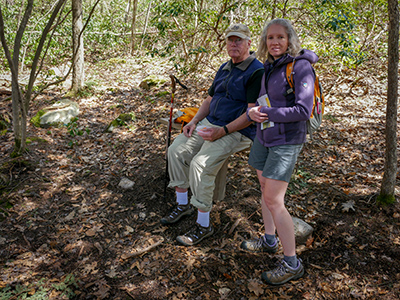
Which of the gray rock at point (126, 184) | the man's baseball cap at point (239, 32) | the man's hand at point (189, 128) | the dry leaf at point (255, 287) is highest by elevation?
the man's baseball cap at point (239, 32)

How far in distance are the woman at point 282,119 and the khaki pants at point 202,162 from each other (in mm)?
606

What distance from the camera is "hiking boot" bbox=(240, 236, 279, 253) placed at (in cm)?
296

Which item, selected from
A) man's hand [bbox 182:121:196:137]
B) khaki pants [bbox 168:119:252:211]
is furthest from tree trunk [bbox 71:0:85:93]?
khaki pants [bbox 168:119:252:211]

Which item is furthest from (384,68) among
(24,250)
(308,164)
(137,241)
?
(24,250)

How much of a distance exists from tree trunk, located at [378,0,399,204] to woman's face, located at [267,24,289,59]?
4.78 feet

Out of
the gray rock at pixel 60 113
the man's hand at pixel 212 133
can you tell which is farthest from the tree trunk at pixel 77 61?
the man's hand at pixel 212 133

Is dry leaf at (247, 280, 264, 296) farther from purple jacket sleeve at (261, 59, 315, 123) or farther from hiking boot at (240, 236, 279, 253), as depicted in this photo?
purple jacket sleeve at (261, 59, 315, 123)

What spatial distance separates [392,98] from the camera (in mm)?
3047

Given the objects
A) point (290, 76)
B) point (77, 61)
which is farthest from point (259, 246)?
point (77, 61)

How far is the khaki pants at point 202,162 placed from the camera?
307 centimetres

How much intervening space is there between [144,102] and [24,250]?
195 inches

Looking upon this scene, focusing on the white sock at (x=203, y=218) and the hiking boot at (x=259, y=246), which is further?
the white sock at (x=203, y=218)

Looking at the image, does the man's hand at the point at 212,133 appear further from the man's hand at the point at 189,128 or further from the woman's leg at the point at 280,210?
the woman's leg at the point at 280,210

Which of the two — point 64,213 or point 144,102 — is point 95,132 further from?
point 64,213
